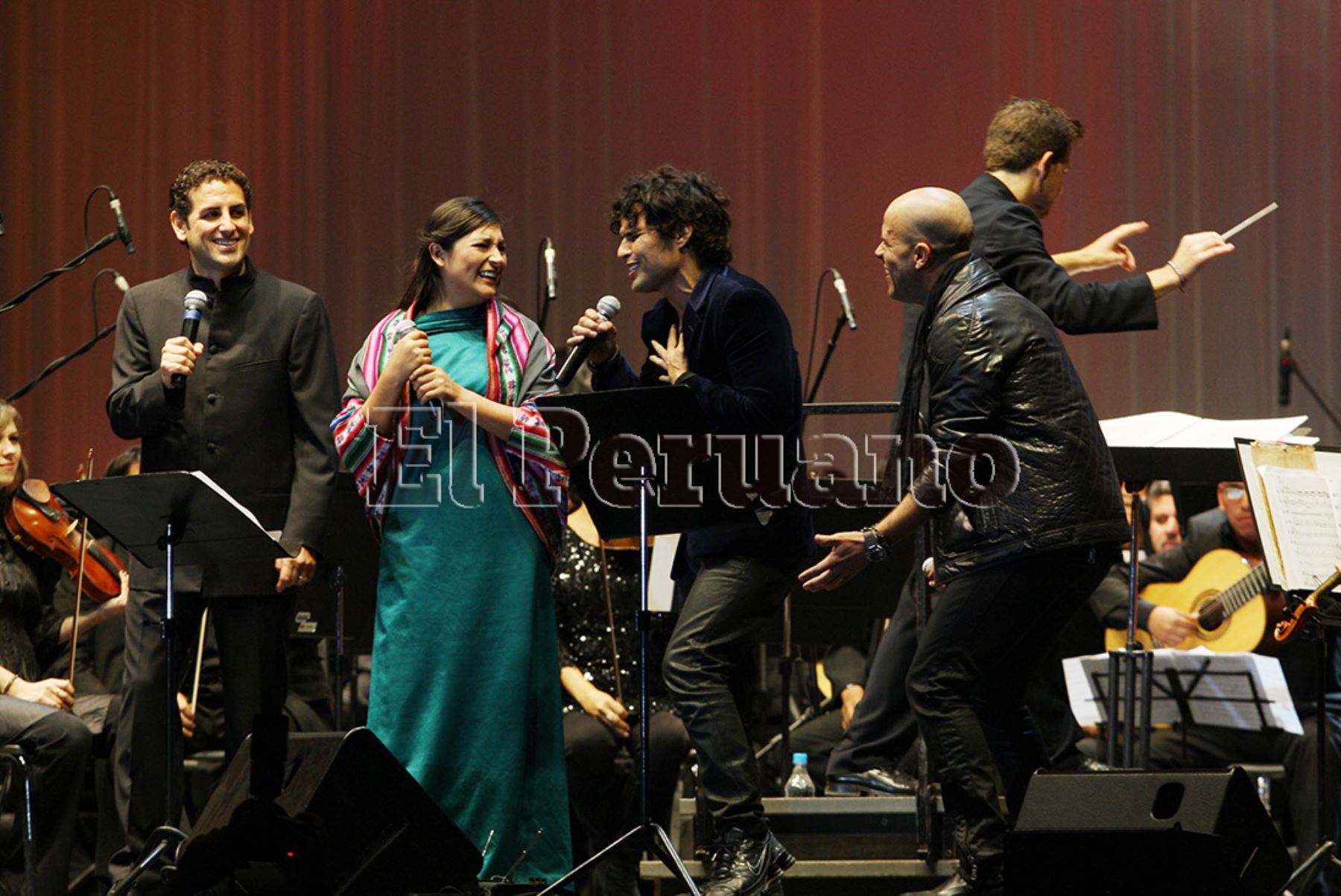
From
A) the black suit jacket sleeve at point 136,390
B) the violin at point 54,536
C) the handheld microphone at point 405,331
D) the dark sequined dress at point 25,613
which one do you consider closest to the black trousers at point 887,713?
the handheld microphone at point 405,331

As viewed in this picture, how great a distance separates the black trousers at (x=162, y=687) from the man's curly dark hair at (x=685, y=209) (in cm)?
135

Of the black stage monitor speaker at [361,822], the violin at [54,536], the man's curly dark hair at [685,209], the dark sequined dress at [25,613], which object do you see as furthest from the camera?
the violin at [54,536]

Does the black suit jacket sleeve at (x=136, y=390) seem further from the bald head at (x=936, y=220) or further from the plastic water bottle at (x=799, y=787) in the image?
the plastic water bottle at (x=799, y=787)

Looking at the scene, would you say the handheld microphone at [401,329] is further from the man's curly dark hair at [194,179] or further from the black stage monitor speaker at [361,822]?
the black stage monitor speaker at [361,822]

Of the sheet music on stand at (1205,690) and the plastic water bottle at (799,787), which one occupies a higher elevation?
the sheet music on stand at (1205,690)

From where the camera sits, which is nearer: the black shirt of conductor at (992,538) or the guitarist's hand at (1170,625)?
the black shirt of conductor at (992,538)

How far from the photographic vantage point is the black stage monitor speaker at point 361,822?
3.07m

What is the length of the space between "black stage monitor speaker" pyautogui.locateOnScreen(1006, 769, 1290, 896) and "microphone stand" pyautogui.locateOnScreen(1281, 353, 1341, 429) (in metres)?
4.27

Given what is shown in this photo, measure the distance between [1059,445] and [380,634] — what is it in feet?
5.30

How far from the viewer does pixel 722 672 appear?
11.5 ft

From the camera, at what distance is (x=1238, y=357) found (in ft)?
25.0

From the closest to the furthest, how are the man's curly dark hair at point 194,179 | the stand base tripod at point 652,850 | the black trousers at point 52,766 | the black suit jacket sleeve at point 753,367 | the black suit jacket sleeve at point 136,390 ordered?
1. the stand base tripod at point 652,850
2. the black suit jacket sleeve at point 753,367
3. the black suit jacket sleeve at point 136,390
4. the man's curly dark hair at point 194,179
5. the black trousers at point 52,766

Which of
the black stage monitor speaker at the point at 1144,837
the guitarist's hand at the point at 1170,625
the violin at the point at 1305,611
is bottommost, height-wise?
the black stage monitor speaker at the point at 1144,837

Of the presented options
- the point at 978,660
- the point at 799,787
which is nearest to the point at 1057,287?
the point at 978,660
